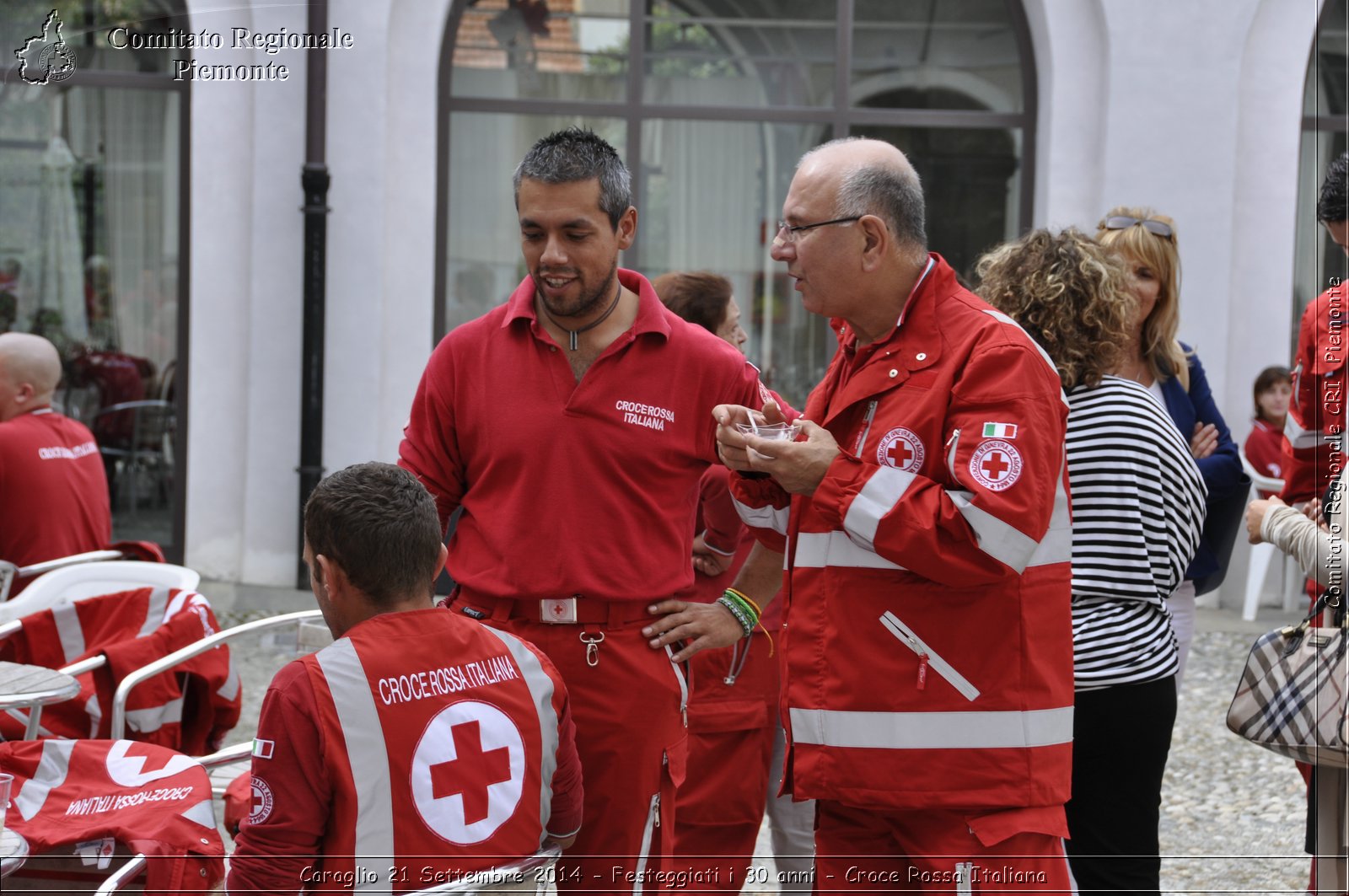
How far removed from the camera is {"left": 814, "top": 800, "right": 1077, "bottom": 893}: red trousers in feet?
7.56

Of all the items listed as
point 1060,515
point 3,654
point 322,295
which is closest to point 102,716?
point 3,654

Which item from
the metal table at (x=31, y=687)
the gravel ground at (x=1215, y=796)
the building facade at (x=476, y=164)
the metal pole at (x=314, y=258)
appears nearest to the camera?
the metal table at (x=31, y=687)

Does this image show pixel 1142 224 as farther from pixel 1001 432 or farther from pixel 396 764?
pixel 396 764

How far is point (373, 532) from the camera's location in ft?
7.51

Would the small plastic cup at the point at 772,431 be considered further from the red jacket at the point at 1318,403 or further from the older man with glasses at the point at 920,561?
the red jacket at the point at 1318,403

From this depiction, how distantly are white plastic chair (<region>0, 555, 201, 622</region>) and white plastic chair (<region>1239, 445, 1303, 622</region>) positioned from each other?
20.2 ft

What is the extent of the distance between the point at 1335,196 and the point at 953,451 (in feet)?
4.87

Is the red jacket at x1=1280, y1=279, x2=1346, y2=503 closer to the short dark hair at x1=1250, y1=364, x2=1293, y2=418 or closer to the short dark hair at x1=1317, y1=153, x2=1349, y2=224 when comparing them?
the short dark hair at x1=1317, y1=153, x2=1349, y2=224

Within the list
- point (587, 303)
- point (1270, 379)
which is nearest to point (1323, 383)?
point (587, 303)

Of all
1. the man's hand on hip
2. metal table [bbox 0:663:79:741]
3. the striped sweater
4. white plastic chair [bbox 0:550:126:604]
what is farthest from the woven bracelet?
white plastic chair [bbox 0:550:126:604]

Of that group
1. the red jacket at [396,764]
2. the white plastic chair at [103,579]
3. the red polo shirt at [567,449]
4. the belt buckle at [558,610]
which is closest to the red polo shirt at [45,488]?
the white plastic chair at [103,579]

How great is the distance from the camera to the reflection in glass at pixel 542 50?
908cm

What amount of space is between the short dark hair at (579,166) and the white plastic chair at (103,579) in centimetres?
229

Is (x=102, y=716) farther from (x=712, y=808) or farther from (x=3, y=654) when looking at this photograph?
(x=712, y=808)
